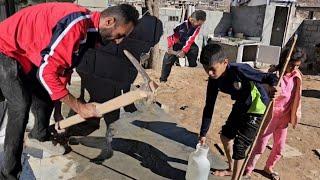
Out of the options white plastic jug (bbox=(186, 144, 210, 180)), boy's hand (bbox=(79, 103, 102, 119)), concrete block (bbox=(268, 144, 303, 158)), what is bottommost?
concrete block (bbox=(268, 144, 303, 158))

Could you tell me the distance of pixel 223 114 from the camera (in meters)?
6.96

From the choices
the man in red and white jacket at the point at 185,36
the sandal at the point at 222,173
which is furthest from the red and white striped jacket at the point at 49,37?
the man in red and white jacket at the point at 185,36

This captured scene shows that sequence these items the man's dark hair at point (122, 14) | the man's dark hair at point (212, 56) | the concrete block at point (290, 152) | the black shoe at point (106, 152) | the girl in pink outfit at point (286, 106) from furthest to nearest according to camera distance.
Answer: the concrete block at point (290, 152)
the girl in pink outfit at point (286, 106)
the black shoe at point (106, 152)
the man's dark hair at point (212, 56)
the man's dark hair at point (122, 14)

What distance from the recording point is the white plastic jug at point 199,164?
3049mm

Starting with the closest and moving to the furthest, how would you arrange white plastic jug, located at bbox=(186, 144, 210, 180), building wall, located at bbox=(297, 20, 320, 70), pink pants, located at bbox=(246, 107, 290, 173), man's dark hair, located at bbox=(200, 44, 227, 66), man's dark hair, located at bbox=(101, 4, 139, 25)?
man's dark hair, located at bbox=(101, 4, 139, 25)
man's dark hair, located at bbox=(200, 44, 227, 66)
white plastic jug, located at bbox=(186, 144, 210, 180)
pink pants, located at bbox=(246, 107, 290, 173)
building wall, located at bbox=(297, 20, 320, 70)

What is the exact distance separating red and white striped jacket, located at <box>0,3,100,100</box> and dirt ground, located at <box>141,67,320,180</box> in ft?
9.97

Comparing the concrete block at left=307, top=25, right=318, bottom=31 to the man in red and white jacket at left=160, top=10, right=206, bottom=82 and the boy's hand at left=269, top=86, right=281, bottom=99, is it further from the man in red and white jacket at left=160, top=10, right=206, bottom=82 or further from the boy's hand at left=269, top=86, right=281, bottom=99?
the boy's hand at left=269, top=86, right=281, bottom=99

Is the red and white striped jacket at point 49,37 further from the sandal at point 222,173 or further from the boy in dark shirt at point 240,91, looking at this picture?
the sandal at point 222,173

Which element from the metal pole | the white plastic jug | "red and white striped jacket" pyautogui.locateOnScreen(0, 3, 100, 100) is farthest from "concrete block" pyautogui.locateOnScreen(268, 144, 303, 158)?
the metal pole

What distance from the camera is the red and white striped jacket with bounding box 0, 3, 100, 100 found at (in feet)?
7.31

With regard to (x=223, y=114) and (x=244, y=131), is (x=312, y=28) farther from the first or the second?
(x=244, y=131)

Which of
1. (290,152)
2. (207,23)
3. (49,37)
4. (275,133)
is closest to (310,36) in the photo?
(207,23)

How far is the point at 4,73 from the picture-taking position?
2488mm

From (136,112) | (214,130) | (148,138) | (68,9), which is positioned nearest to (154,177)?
(148,138)
